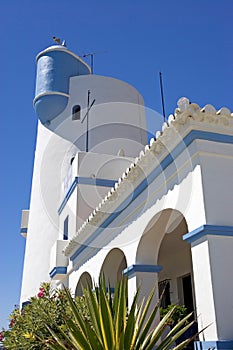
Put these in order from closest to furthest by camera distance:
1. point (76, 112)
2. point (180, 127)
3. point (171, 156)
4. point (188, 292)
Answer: point (180, 127) < point (171, 156) < point (188, 292) < point (76, 112)

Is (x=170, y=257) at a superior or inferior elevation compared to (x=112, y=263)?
superior

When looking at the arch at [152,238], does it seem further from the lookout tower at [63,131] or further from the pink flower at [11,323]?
the lookout tower at [63,131]

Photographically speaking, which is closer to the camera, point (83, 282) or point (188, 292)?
point (188, 292)

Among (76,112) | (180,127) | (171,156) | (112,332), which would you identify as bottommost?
(112,332)

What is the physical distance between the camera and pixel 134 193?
8.27 meters

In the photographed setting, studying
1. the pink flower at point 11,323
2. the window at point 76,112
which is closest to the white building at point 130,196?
the window at point 76,112

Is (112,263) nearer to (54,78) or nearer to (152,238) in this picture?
(152,238)

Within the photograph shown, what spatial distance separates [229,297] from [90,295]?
1820 mm

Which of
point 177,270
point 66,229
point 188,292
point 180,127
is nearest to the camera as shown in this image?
point 180,127

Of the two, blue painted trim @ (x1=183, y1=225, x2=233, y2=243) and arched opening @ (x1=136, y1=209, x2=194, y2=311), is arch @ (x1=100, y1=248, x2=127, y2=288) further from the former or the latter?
blue painted trim @ (x1=183, y1=225, x2=233, y2=243)

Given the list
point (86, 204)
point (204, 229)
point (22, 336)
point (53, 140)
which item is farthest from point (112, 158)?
point (204, 229)

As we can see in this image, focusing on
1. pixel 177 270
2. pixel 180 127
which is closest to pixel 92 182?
pixel 177 270

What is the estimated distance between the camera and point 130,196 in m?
8.49

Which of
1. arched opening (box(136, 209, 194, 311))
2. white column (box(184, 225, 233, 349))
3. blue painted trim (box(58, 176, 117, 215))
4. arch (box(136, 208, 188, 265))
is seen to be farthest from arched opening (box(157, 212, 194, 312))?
white column (box(184, 225, 233, 349))
